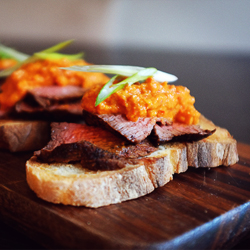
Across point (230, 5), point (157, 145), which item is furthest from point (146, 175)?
point (230, 5)

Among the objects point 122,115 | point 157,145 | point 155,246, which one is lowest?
point 155,246

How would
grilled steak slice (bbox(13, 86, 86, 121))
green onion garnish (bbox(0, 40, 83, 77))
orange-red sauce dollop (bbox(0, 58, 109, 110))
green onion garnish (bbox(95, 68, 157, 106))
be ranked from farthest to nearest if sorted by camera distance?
green onion garnish (bbox(0, 40, 83, 77))
orange-red sauce dollop (bbox(0, 58, 109, 110))
grilled steak slice (bbox(13, 86, 86, 121))
green onion garnish (bbox(95, 68, 157, 106))

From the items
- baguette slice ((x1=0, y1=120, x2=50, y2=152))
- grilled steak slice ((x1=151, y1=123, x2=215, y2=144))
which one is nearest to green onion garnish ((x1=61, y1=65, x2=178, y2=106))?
grilled steak slice ((x1=151, y1=123, x2=215, y2=144))

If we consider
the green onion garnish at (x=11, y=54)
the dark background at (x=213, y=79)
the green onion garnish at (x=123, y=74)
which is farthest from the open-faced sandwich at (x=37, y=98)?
the dark background at (x=213, y=79)

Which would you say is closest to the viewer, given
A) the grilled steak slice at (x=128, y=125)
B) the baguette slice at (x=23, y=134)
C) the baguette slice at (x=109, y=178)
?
the baguette slice at (x=109, y=178)

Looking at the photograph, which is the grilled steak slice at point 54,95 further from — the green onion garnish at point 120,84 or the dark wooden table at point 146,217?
the green onion garnish at point 120,84

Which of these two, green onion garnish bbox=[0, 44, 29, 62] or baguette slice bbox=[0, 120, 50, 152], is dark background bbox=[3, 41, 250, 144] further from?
green onion garnish bbox=[0, 44, 29, 62]

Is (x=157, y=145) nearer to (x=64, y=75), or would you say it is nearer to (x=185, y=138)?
(x=185, y=138)
